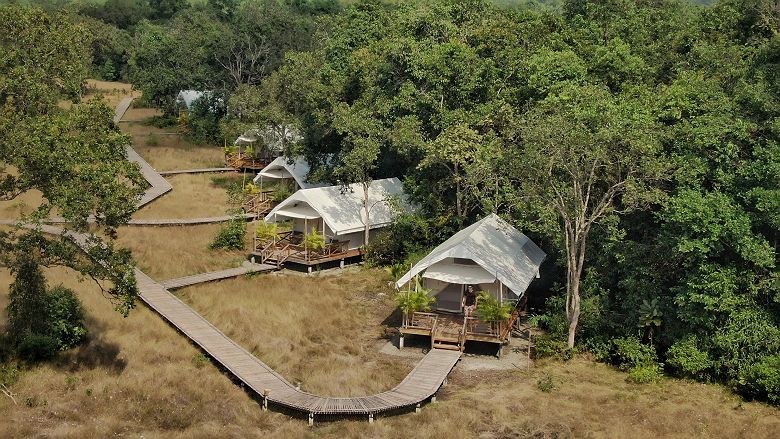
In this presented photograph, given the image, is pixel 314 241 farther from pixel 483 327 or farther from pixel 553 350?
pixel 553 350

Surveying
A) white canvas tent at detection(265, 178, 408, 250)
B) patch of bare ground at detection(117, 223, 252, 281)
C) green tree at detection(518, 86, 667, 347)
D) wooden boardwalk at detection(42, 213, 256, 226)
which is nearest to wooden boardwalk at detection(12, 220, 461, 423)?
patch of bare ground at detection(117, 223, 252, 281)

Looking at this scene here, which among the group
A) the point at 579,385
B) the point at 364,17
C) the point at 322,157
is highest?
the point at 364,17

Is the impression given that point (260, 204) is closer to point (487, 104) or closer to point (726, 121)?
point (487, 104)

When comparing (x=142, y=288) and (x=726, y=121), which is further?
(x=142, y=288)

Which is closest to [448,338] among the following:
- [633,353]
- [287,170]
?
[633,353]

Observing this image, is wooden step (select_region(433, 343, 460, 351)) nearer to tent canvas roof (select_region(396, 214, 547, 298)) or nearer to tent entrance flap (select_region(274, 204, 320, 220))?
tent canvas roof (select_region(396, 214, 547, 298))

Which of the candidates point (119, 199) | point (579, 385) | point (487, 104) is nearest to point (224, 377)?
point (119, 199)
